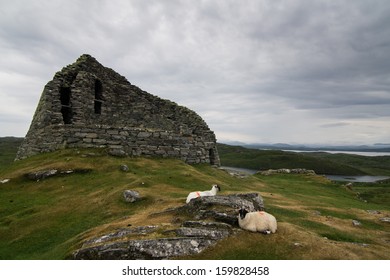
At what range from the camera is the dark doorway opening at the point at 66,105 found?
111 feet

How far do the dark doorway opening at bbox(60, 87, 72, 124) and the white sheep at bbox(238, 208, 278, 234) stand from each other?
1073 inches

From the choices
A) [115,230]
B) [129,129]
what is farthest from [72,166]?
[115,230]

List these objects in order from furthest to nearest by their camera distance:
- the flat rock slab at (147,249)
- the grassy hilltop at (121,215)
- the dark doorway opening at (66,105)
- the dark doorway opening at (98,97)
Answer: the dark doorway opening at (98,97), the dark doorway opening at (66,105), the grassy hilltop at (121,215), the flat rock slab at (147,249)

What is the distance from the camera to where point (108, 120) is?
3625cm

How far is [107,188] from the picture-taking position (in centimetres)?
2072

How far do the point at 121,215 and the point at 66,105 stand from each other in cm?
2196

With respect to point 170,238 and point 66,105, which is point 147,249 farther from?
point 66,105

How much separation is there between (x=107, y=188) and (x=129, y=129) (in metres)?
10.8

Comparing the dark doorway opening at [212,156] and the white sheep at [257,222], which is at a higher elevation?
the dark doorway opening at [212,156]

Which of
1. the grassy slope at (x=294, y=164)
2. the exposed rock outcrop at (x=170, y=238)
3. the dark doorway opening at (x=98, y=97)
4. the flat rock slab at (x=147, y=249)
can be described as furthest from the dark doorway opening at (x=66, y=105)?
the grassy slope at (x=294, y=164)

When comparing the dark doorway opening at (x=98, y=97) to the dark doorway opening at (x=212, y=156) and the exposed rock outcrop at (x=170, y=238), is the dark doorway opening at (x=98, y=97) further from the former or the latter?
the exposed rock outcrop at (x=170, y=238)

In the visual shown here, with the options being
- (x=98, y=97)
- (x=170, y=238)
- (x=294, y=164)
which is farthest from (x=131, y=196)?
(x=294, y=164)

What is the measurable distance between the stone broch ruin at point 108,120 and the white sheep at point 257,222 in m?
18.6

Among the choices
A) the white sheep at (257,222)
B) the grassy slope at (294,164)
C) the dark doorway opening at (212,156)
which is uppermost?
the dark doorway opening at (212,156)
